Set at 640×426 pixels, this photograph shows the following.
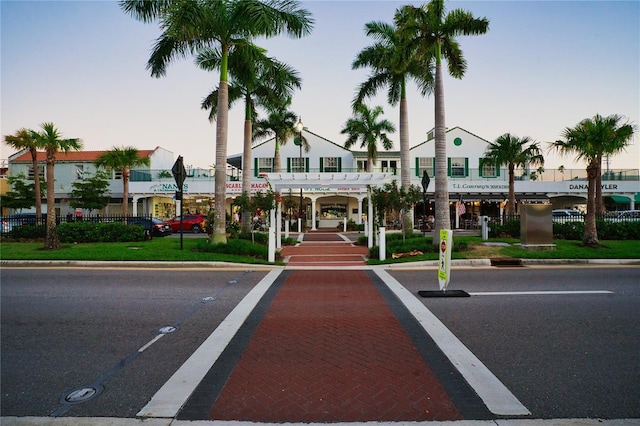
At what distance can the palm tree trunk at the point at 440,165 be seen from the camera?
551 inches

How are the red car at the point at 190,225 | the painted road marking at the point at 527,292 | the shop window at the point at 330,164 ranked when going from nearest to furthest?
the painted road marking at the point at 527,292 → the red car at the point at 190,225 → the shop window at the point at 330,164

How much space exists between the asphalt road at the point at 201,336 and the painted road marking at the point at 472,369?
0.12m

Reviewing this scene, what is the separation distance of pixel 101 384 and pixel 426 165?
36.8m

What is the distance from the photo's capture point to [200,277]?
397 inches

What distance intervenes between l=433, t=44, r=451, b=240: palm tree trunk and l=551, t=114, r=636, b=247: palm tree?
211 inches

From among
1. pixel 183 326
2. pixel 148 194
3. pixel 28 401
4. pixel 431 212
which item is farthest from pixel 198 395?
pixel 431 212

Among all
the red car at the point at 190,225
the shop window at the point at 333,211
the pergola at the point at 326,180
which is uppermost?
the pergola at the point at 326,180

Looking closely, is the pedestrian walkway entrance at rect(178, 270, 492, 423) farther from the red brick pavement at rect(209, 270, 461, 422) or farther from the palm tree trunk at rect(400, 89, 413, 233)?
the palm tree trunk at rect(400, 89, 413, 233)

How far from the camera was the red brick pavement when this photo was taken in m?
3.26

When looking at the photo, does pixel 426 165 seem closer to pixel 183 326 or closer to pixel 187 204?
pixel 187 204

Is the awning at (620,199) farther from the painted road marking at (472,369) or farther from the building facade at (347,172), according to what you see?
the painted road marking at (472,369)

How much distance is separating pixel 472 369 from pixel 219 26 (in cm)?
1368

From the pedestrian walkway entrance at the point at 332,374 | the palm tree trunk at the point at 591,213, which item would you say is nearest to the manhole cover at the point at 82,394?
the pedestrian walkway entrance at the point at 332,374

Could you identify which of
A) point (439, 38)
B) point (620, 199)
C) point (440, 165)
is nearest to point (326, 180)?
point (440, 165)
